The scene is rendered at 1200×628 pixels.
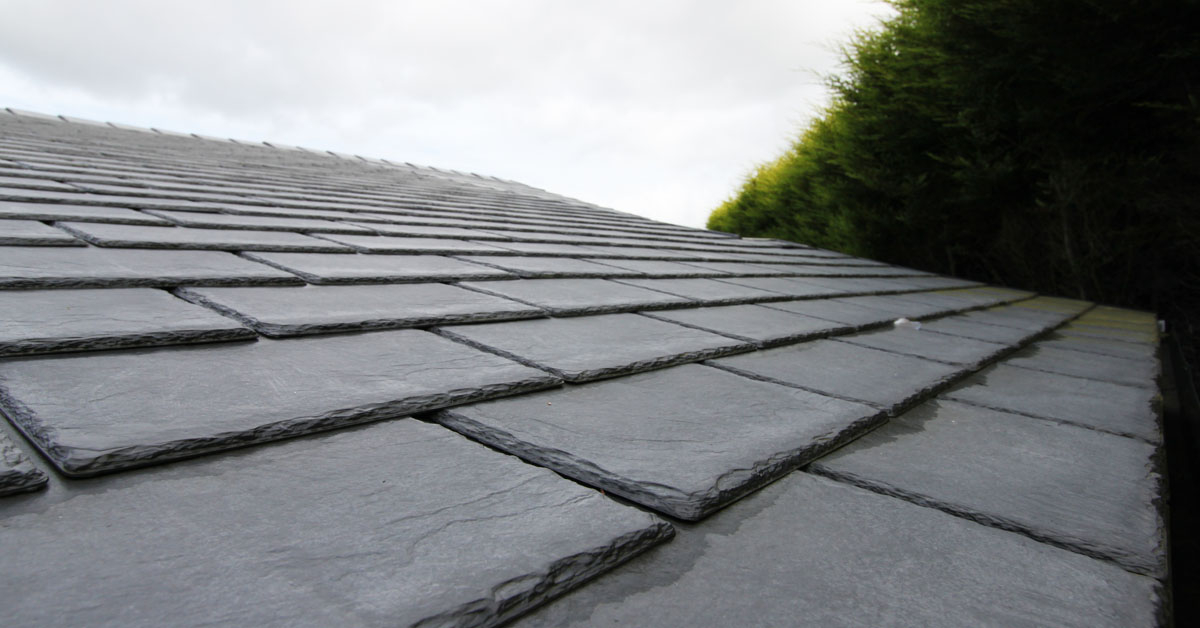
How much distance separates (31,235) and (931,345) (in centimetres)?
251

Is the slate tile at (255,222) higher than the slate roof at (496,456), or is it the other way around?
the slate tile at (255,222)

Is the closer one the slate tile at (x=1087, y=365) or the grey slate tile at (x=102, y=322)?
the grey slate tile at (x=102, y=322)

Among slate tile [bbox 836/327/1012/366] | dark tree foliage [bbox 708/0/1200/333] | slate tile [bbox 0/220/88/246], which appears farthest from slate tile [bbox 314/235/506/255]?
dark tree foliage [bbox 708/0/1200/333]

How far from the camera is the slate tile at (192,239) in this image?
5.37 feet

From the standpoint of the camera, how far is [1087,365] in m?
2.31

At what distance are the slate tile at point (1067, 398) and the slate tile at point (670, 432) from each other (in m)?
0.56

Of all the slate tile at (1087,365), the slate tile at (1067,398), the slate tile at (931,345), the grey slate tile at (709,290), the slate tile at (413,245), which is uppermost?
the slate tile at (413,245)

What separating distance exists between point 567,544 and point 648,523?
0.11m

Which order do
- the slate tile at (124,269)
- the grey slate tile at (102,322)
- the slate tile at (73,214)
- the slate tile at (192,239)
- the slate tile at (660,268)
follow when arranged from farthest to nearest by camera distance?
the slate tile at (660,268) < the slate tile at (73,214) < the slate tile at (192,239) < the slate tile at (124,269) < the grey slate tile at (102,322)

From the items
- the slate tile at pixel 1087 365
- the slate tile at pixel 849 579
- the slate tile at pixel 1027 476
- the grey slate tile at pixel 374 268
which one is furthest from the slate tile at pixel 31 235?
the slate tile at pixel 1087 365

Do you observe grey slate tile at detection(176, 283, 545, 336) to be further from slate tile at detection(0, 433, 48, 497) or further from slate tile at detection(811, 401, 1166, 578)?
slate tile at detection(811, 401, 1166, 578)

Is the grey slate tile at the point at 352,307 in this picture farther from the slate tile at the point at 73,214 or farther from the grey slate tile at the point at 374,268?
the slate tile at the point at 73,214

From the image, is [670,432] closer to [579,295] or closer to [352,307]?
[352,307]

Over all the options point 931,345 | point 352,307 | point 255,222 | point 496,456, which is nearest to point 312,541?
point 496,456
